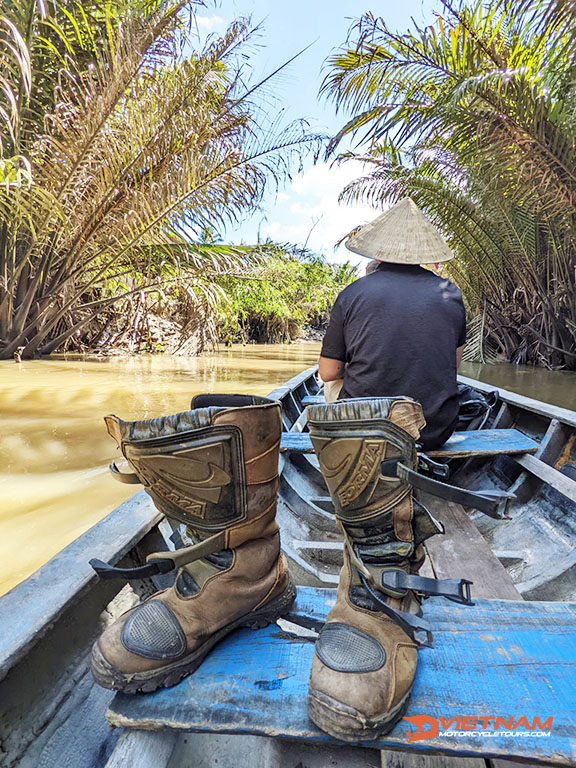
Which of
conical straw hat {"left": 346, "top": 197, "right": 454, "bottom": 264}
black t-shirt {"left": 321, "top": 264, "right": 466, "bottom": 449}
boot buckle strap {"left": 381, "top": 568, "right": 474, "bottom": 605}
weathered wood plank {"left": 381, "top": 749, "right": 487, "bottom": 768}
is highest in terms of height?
conical straw hat {"left": 346, "top": 197, "right": 454, "bottom": 264}

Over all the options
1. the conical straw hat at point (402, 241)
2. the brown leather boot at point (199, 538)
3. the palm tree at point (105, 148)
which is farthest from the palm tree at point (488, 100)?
the brown leather boot at point (199, 538)

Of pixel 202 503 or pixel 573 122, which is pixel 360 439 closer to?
pixel 202 503

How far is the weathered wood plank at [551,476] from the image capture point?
1687mm

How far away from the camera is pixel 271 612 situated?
0.95 meters

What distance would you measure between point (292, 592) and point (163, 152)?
6912 mm

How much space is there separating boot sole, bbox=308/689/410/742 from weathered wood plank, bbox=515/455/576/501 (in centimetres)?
130

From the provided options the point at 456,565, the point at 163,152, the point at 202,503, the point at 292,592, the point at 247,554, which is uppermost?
the point at 163,152

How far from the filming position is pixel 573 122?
4.69 metres

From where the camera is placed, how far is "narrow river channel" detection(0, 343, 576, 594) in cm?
198

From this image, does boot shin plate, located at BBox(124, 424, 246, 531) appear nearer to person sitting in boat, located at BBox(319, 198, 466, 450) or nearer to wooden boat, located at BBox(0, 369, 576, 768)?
wooden boat, located at BBox(0, 369, 576, 768)

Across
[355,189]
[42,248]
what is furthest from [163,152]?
[355,189]

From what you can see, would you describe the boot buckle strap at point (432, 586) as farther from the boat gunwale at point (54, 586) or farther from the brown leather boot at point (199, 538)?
the boat gunwale at point (54, 586)

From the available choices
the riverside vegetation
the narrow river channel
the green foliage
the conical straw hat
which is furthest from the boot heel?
the green foliage

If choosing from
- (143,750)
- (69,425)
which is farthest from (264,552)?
(69,425)
